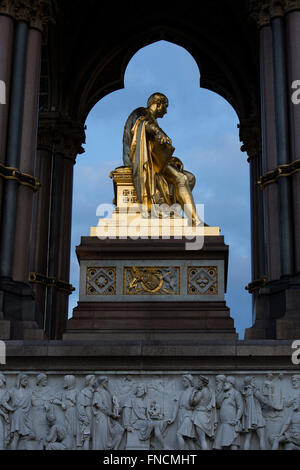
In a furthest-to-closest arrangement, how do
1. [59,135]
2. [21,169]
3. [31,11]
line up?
1. [59,135]
2. [31,11]
3. [21,169]

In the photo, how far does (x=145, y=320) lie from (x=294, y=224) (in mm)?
3713

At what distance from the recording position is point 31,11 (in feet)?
63.0

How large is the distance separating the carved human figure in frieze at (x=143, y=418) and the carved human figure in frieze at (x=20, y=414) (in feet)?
5.71

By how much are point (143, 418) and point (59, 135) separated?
485 inches

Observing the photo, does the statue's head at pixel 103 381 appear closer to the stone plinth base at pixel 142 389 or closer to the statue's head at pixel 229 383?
the stone plinth base at pixel 142 389

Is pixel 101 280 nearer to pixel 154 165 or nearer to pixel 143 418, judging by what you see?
pixel 154 165

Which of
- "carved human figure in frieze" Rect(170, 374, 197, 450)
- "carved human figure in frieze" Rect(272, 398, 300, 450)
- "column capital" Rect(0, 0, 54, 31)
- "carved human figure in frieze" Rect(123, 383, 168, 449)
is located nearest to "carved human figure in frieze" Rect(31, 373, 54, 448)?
"carved human figure in frieze" Rect(123, 383, 168, 449)

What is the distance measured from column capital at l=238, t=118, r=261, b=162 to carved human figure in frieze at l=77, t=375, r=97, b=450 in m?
12.1

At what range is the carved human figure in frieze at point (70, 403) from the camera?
15062 millimetres

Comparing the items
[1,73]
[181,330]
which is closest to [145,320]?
[181,330]

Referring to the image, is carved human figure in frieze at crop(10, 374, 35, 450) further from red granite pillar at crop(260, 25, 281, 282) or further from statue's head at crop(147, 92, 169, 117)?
statue's head at crop(147, 92, 169, 117)

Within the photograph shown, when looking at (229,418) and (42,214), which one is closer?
(229,418)

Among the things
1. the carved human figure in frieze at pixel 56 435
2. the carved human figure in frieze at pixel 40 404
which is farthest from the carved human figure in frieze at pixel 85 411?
the carved human figure in frieze at pixel 40 404

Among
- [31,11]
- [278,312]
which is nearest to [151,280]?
[278,312]
